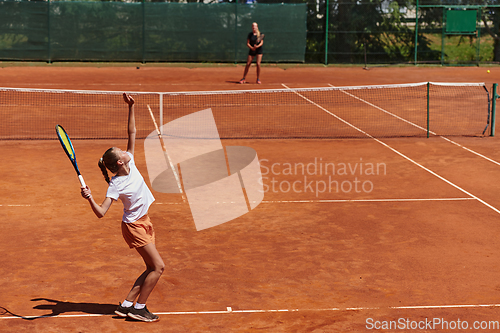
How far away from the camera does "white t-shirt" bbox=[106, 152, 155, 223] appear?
5.66m

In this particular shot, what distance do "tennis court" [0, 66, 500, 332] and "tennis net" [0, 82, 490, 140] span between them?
2.29 meters

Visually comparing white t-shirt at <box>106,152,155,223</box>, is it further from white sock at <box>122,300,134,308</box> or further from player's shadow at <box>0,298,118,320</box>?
player's shadow at <box>0,298,118,320</box>

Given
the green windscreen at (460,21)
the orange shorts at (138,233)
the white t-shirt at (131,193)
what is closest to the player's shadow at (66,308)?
the orange shorts at (138,233)

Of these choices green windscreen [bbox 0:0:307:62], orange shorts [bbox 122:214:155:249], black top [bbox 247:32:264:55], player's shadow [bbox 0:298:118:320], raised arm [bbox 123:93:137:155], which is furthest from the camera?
green windscreen [bbox 0:0:307:62]

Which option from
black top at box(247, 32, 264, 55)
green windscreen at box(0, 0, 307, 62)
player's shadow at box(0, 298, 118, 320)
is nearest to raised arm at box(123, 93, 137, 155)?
player's shadow at box(0, 298, 118, 320)

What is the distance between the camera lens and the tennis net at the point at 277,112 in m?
15.9

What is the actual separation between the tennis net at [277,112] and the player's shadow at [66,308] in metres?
8.54

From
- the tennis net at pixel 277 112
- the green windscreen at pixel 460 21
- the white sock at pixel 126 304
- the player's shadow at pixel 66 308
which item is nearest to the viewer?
the white sock at pixel 126 304

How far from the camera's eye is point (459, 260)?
765 centimetres

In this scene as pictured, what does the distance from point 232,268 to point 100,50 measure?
22.8m

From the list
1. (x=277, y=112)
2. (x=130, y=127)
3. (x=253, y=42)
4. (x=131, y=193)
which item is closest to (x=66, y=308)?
(x=131, y=193)

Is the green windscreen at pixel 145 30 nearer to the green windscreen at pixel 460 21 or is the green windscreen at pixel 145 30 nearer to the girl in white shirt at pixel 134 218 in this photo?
the green windscreen at pixel 460 21

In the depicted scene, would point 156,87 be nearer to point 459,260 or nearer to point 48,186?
point 48,186

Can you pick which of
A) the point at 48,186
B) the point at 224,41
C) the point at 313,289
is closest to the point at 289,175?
the point at 48,186
